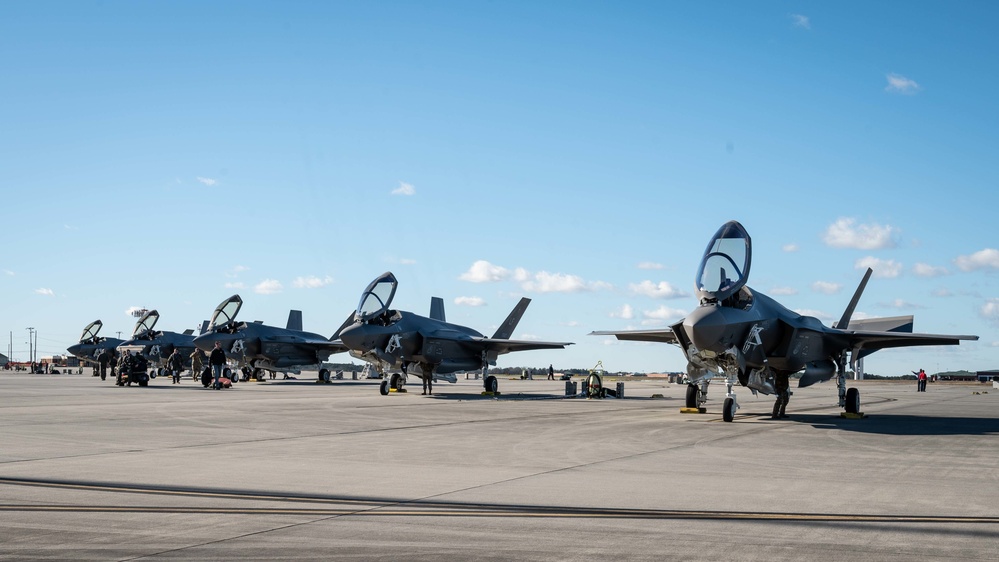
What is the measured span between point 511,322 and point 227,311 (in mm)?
14847

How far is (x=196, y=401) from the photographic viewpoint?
80.1ft

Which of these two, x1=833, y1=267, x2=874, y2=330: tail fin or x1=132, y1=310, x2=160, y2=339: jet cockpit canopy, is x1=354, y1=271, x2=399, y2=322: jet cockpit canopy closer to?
x1=833, y1=267, x2=874, y2=330: tail fin

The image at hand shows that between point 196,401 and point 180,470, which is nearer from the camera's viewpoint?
point 180,470

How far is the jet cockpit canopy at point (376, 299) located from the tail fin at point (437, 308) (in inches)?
463

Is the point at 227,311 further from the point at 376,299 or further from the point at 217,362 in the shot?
the point at 376,299

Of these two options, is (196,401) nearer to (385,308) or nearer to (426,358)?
(385,308)

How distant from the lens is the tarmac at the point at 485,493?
5.74 meters

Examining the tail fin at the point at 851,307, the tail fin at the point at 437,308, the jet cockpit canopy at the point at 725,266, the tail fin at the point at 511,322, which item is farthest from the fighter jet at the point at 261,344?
the jet cockpit canopy at the point at 725,266

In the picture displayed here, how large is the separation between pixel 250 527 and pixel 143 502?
161 centimetres

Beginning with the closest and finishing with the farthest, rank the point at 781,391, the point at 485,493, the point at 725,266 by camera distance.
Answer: the point at 485,493 → the point at 725,266 → the point at 781,391

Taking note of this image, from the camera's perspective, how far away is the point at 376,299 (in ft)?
97.6

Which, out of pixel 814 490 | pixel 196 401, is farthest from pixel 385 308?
pixel 814 490

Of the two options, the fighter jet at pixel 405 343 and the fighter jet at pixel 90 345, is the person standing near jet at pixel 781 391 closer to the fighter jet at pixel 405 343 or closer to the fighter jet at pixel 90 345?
the fighter jet at pixel 405 343

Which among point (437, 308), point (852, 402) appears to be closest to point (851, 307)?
point (852, 402)
